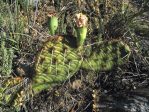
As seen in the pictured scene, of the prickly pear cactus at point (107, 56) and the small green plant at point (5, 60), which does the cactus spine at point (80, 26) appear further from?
the small green plant at point (5, 60)

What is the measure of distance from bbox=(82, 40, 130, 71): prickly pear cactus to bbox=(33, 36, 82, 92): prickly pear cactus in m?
0.09

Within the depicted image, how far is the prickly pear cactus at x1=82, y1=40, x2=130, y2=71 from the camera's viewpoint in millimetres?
2072

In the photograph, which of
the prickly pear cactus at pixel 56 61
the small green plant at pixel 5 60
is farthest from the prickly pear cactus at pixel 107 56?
the small green plant at pixel 5 60

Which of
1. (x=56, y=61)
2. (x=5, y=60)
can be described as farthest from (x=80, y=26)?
(x=5, y=60)

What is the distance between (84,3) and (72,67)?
0.73 meters

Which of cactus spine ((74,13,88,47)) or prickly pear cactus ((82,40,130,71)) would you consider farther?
prickly pear cactus ((82,40,130,71))

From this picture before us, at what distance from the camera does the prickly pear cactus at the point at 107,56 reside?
2072mm

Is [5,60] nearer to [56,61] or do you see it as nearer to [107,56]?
[56,61]

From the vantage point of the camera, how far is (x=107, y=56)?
2.09 meters

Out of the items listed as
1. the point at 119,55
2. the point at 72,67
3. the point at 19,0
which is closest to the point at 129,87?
the point at 119,55

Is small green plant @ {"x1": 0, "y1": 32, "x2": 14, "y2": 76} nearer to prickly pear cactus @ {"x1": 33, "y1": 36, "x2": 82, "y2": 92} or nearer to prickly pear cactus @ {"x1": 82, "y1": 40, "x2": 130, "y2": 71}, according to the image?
prickly pear cactus @ {"x1": 33, "y1": 36, "x2": 82, "y2": 92}

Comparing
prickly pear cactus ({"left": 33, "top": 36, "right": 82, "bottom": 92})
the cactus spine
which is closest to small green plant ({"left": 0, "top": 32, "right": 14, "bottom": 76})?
prickly pear cactus ({"left": 33, "top": 36, "right": 82, "bottom": 92})

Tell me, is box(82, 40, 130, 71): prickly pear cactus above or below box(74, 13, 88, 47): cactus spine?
below

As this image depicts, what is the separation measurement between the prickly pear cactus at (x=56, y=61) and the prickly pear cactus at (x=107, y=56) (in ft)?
0.28
